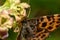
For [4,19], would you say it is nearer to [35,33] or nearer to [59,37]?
[35,33]

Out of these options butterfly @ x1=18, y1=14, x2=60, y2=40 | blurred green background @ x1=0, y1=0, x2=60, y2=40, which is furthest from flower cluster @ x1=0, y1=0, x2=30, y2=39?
blurred green background @ x1=0, y1=0, x2=60, y2=40

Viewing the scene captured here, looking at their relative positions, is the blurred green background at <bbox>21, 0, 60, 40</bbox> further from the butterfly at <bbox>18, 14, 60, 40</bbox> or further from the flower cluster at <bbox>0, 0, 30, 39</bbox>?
the flower cluster at <bbox>0, 0, 30, 39</bbox>

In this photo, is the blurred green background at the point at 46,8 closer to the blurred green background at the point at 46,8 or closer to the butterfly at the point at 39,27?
the blurred green background at the point at 46,8

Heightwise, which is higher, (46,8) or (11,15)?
(11,15)

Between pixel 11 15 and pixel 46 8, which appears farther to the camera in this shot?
pixel 46 8

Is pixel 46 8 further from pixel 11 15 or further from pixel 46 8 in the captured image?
pixel 11 15

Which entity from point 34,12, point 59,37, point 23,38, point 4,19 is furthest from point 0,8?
point 59,37

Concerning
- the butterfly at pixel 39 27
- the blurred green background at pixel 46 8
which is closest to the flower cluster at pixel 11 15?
the butterfly at pixel 39 27

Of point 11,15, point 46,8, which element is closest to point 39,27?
point 11,15

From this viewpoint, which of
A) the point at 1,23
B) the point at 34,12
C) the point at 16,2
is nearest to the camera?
the point at 1,23
